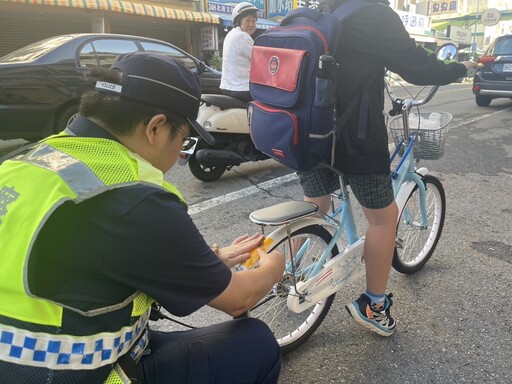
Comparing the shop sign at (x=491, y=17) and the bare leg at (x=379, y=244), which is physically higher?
the shop sign at (x=491, y=17)

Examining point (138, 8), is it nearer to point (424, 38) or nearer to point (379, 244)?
point (379, 244)

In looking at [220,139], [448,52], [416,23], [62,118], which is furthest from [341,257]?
[416,23]

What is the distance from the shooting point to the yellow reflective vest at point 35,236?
0.97 metres

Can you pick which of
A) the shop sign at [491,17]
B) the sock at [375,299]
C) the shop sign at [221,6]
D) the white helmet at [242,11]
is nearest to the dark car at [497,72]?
the white helmet at [242,11]

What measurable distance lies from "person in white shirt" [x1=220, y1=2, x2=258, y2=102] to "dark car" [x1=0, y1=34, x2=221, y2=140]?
4.76ft

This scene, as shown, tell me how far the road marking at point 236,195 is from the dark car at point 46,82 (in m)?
2.18

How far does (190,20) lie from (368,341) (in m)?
15.4

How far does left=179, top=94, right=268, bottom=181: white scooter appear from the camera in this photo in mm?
4566

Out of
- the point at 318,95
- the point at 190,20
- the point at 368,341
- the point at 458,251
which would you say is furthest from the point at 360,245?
the point at 190,20

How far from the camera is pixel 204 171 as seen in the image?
4.83 meters

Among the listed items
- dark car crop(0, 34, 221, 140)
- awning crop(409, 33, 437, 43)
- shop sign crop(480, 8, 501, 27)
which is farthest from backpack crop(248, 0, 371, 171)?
awning crop(409, 33, 437, 43)

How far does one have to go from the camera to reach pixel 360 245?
2260 millimetres

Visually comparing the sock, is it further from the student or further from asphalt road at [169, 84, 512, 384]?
asphalt road at [169, 84, 512, 384]

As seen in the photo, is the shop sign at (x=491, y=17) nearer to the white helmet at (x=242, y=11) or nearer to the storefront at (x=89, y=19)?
the storefront at (x=89, y=19)
